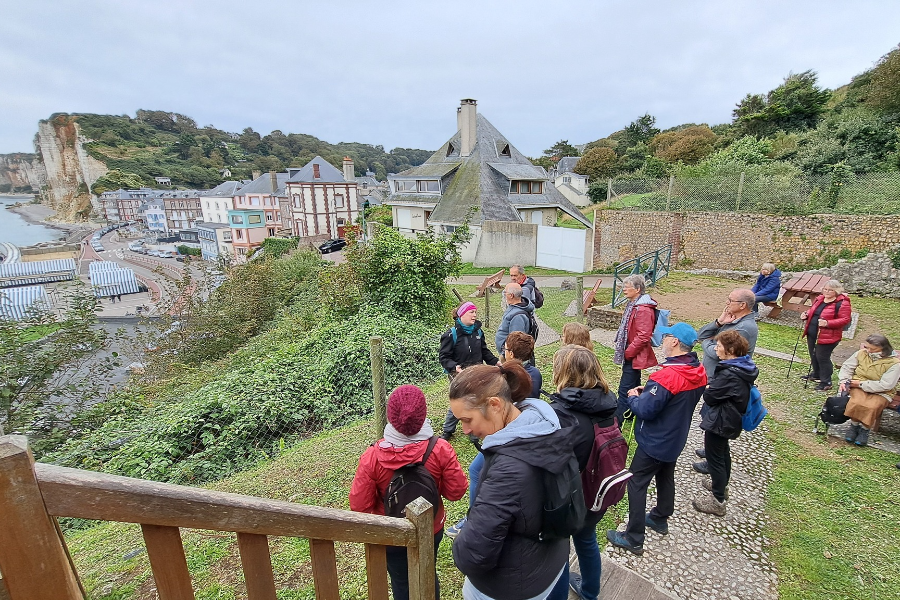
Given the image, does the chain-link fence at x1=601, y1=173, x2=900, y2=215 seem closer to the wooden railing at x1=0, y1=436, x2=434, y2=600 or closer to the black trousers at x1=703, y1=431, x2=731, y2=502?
the black trousers at x1=703, y1=431, x2=731, y2=502

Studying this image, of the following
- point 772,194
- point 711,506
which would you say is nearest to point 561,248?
point 772,194

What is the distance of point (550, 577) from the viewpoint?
6.43 feet

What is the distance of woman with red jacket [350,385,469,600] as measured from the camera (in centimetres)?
208

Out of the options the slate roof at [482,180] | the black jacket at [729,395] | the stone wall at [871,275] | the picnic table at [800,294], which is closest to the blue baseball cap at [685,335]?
the black jacket at [729,395]

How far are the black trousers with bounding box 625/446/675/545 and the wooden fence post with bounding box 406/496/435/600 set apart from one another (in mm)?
1963

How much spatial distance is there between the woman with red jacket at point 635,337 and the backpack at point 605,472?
1951mm

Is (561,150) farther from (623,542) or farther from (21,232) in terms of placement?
(21,232)

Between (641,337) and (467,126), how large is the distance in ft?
85.2

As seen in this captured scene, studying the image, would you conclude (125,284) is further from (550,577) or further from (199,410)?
(550,577)

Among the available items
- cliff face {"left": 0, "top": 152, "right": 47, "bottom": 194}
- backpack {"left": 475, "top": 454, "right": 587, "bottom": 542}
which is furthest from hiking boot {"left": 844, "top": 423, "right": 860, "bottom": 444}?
cliff face {"left": 0, "top": 152, "right": 47, "bottom": 194}

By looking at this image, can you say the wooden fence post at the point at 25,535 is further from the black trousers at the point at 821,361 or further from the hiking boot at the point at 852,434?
the black trousers at the point at 821,361

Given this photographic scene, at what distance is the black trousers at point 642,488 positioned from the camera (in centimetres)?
302

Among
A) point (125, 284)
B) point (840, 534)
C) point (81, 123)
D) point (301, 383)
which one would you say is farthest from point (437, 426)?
point (81, 123)

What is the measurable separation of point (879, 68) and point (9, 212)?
19499 cm
